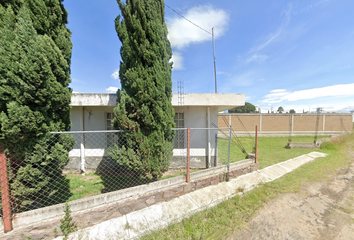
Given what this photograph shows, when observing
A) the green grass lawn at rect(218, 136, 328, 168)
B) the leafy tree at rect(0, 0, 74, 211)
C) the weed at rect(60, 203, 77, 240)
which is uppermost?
the leafy tree at rect(0, 0, 74, 211)

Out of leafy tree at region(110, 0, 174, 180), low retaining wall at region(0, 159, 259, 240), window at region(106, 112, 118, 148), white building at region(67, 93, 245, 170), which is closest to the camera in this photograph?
low retaining wall at region(0, 159, 259, 240)

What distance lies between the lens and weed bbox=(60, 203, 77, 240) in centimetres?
187

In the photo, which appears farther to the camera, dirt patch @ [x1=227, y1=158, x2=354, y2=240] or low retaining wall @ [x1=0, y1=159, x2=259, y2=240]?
dirt patch @ [x1=227, y1=158, x2=354, y2=240]

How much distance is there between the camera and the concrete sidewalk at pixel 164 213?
2.02 m

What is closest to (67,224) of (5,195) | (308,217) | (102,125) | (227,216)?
(5,195)

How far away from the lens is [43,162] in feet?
6.35

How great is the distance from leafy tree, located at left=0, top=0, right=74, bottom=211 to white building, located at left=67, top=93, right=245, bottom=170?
2.29 m

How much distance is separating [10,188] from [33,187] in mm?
245

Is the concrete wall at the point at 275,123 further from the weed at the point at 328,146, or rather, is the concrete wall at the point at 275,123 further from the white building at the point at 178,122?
the white building at the point at 178,122

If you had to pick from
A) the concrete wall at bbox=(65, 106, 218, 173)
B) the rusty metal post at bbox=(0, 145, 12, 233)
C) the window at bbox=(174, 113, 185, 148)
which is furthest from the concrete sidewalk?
the window at bbox=(174, 113, 185, 148)

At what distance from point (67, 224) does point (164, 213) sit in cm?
157

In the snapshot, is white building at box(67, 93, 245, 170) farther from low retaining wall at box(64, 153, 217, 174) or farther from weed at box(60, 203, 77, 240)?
weed at box(60, 203, 77, 240)

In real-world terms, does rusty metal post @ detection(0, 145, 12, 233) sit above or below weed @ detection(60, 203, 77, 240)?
above

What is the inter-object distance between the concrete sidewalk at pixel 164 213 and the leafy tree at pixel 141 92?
2.31 feet
